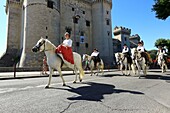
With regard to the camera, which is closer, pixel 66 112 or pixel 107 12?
pixel 66 112

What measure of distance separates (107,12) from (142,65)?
126ft

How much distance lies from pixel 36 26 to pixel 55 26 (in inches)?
184

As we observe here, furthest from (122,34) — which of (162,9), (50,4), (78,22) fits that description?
(162,9)

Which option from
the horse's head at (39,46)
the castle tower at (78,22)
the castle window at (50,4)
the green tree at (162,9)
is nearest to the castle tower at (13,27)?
the castle tower at (78,22)

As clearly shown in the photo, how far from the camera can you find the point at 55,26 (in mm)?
35062

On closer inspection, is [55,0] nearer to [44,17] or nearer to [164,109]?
[44,17]

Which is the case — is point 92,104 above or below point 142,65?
below

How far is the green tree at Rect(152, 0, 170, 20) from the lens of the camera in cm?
1898

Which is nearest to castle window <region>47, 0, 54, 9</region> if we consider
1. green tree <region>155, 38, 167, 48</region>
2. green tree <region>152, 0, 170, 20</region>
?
green tree <region>152, 0, 170, 20</region>

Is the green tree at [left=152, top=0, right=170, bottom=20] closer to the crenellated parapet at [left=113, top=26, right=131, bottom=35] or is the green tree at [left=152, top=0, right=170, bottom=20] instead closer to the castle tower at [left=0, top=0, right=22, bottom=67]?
the castle tower at [left=0, top=0, right=22, bottom=67]

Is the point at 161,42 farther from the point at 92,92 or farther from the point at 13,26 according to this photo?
the point at 92,92

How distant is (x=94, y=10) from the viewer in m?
47.6

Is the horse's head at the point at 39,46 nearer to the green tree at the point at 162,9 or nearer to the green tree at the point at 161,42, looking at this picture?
the green tree at the point at 162,9

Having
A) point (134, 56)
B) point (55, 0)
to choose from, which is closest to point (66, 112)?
point (134, 56)
